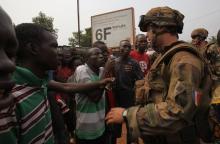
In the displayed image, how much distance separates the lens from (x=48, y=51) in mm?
2133

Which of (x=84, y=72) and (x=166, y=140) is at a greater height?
(x=84, y=72)

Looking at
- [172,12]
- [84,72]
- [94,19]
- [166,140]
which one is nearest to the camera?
[166,140]

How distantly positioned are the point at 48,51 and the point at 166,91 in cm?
86

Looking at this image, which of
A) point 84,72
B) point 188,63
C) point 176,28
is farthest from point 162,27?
point 84,72

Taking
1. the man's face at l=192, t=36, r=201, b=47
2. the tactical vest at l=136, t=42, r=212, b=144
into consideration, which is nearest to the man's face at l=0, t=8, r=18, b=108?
the tactical vest at l=136, t=42, r=212, b=144

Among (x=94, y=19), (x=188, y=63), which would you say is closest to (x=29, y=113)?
(x=188, y=63)

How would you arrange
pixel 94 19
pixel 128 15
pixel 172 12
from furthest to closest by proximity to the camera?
pixel 94 19 < pixel 128 15 < pixel 172 12

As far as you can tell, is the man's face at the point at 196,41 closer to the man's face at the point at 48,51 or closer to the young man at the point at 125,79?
the young man at the point at 125,79

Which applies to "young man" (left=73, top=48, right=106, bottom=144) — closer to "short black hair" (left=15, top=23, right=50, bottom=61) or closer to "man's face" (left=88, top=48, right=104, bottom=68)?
"man's face" (left=88, top=48, right=104, bottom=68)

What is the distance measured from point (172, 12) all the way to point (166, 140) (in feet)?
3.13

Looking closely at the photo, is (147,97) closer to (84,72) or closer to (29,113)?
(29,113)

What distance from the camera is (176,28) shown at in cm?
264

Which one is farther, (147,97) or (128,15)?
(128,15)

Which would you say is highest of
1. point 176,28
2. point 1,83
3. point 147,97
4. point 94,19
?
point 94,19
